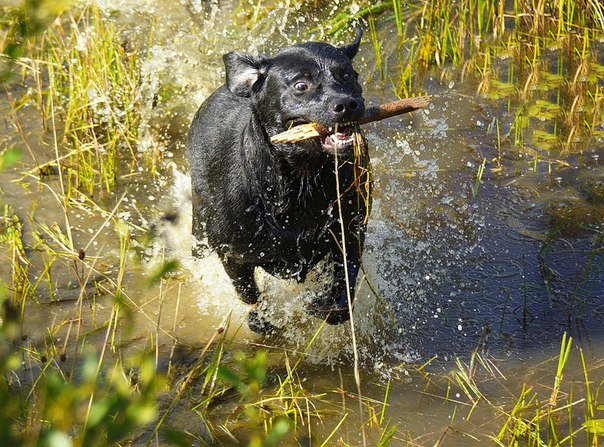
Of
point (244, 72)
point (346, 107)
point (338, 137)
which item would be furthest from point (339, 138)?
point (244, 72)

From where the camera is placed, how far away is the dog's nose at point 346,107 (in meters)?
3.66

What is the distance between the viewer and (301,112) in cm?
391

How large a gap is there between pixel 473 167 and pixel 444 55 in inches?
52.2

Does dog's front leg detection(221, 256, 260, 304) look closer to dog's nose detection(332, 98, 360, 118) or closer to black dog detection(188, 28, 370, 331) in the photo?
black dog detection(188, 28, 370, 331)

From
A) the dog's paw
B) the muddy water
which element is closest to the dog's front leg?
the muddy water

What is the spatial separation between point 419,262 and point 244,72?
1698 mm

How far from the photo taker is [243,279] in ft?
14.9

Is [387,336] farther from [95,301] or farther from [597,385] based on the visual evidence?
[95,301]

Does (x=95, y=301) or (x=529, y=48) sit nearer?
(x=95, y=301)

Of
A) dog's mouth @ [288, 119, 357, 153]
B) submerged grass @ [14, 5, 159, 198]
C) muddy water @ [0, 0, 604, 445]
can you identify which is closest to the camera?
dog's mouth @ [288, 119, 357, 153]

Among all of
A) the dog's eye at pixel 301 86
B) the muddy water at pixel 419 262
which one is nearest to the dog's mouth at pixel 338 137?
the dog's eye at pixel 301 86

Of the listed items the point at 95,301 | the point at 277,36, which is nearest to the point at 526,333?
the point at 95,301

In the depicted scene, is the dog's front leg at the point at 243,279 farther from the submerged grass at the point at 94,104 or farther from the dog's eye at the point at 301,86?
the submerged grass at the point at 94,104

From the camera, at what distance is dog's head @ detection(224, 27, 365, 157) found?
373cm
